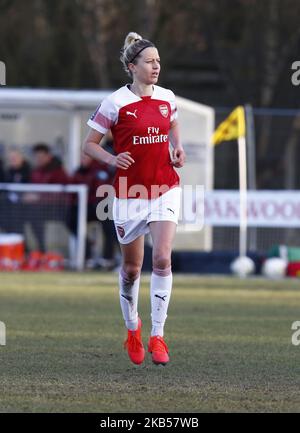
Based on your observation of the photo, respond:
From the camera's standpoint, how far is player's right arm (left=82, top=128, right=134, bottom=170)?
7.71m

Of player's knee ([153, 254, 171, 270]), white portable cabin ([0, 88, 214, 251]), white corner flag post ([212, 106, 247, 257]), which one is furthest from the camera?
white portable cabin ([0, 88, 214, 251])

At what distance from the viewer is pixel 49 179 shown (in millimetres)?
19547

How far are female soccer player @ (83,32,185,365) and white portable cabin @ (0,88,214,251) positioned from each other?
11.4m

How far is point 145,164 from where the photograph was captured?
786 cm

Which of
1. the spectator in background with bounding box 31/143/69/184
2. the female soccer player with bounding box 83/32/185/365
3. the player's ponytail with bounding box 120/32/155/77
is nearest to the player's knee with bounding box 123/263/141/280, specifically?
the female soccer player with bounding box 83/32/185/365

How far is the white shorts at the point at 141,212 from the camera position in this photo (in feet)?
25.8

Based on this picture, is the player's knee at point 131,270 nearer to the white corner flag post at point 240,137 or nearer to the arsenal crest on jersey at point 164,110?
the arsenal crest on jersey at point 164,110

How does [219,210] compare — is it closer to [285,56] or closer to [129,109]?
[285,56]

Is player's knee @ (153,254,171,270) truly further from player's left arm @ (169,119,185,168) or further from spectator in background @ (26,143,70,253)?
spectator in background @ (26,143,70,253)

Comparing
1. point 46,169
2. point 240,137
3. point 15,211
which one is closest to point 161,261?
point 240,137

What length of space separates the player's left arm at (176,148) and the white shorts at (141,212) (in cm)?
19

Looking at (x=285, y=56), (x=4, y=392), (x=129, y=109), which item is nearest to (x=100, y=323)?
(x=129, y=109)

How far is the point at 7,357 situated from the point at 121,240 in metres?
1.13

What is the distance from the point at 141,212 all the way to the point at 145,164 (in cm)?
32
